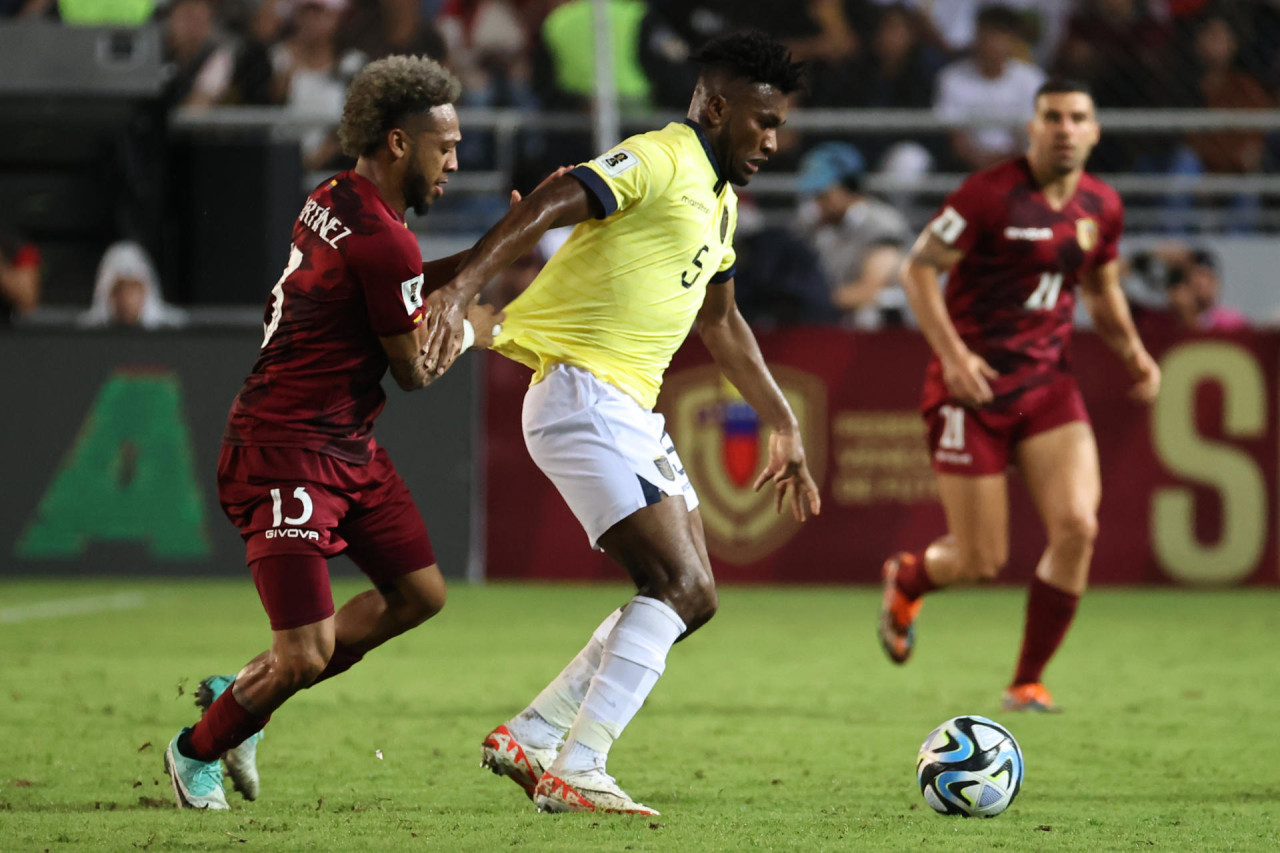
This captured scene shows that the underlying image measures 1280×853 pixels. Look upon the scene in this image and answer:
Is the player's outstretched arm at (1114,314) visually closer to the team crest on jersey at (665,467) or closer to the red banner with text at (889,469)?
the team crest on jersey at (665,467)

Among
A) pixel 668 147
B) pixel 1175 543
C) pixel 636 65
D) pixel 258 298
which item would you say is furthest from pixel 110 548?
pixel 668 147

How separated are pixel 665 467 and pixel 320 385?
0.95 metres

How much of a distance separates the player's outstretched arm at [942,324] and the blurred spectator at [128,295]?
621 cm

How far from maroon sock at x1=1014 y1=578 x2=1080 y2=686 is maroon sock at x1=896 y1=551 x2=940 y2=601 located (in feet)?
2.09

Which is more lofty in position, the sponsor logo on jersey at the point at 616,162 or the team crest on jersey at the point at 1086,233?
the sponsor logo on jersey at the point at 616,162

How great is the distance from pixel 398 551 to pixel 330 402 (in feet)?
1.68

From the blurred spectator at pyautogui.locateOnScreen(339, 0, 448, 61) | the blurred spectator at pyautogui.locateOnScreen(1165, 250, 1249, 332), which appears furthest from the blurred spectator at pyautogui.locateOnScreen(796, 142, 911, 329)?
the blurred spectator at pyautogui.locateOnScreen(339, 0, 448, 61)

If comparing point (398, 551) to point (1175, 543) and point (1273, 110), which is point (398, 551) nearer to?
point (1175, 543)

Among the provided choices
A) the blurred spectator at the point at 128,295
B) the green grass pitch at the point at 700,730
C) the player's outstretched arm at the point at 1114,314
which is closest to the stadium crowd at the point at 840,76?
Answer: the blurred spectator at the point at 128,295

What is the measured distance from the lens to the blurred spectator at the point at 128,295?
12.0 m

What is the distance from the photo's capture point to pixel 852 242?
12.8 meters

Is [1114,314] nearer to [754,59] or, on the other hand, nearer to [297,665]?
[754,59]

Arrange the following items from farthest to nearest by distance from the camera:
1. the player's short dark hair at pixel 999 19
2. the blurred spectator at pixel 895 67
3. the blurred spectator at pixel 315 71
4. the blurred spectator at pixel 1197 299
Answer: the player's short dark hair at pixel 999 19 → the blurred spectator at pixel 895 67 → the blurred spectator at pixel 315 71 → the blurred spectator at pixel 1197 299

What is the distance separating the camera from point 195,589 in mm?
11656
